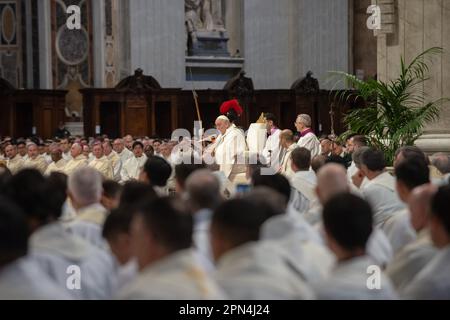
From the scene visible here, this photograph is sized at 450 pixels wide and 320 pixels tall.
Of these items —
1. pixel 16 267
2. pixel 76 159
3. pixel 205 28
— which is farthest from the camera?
pixel 205 28

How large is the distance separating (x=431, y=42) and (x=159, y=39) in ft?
50.0

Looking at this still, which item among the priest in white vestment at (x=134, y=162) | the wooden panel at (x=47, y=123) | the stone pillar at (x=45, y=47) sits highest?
the stone pillar at (x=45, y=47)

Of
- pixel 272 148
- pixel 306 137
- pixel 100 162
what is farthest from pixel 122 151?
pixel 306 137

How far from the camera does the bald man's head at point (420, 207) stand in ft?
18.1

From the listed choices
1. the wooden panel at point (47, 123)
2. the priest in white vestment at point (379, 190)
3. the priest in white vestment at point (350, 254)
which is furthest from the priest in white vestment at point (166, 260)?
the wooden panel at point (47, 123)

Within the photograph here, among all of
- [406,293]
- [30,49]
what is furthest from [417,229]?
[30,49]

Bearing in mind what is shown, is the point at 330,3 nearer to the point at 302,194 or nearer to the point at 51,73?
the point at 51,73

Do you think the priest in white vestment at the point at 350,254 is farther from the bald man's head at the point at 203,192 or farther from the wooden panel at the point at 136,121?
the wooden panel at the point at 136,121

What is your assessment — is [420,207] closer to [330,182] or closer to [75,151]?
[330,182]

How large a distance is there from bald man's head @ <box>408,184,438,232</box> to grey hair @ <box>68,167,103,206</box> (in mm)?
1962

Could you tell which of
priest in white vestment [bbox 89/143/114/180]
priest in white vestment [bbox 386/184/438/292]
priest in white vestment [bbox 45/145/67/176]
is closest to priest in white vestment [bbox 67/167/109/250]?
priest in white vestment [bbox 386/184/438/292]

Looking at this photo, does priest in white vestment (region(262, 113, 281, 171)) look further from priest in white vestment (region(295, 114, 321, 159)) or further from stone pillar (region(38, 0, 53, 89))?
stone pillar (region(38, 0, 53, 89))

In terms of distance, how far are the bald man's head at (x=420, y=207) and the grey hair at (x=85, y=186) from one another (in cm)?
196

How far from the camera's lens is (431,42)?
12.0 meters
